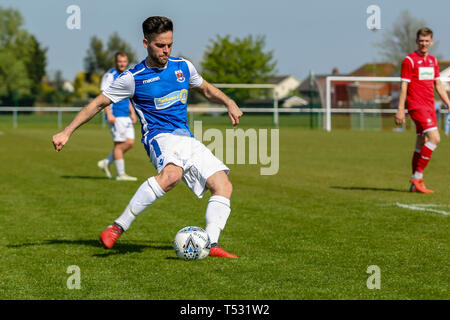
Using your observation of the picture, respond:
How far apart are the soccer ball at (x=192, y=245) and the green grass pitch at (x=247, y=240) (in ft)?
0.25

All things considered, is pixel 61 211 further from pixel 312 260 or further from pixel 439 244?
pixel 439 244

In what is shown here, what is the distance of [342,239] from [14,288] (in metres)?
3.24

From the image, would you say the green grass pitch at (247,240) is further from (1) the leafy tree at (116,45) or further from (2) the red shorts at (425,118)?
(1) the leafy tree at (116,45)

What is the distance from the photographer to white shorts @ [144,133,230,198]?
5.92 metres

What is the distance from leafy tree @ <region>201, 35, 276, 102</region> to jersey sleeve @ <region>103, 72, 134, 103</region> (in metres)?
49.7

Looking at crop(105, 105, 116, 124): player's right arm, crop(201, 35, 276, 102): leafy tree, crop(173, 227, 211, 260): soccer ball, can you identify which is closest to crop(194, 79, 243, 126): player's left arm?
crop(173, 227, 211, 260): soccer ball

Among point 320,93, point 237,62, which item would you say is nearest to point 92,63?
point 237,62

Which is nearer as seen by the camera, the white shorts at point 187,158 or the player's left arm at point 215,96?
the white shorts at point 187,158

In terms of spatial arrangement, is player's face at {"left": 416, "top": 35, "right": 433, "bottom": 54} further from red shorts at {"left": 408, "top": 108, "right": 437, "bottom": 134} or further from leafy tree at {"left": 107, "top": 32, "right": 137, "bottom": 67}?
leafy tree at {"left": 107, "top": 32, "right": 137, "bottom": 67}

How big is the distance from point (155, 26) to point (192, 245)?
1.84 metres

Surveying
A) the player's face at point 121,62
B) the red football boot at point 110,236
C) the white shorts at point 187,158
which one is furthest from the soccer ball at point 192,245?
the player's face at point 121,62

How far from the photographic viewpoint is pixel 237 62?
2426 inches

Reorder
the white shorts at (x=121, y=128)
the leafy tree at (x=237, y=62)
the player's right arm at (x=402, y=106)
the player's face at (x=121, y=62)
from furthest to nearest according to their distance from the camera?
the leafy tree at (x=237, y=62)
the white shorts at (x=121, y=128)
the player's face at (x=121, y=62)
the player's right arm at (x=402, y=106)

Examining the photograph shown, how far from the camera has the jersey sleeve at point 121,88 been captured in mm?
5895
